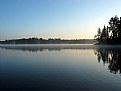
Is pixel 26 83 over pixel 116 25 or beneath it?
beneath

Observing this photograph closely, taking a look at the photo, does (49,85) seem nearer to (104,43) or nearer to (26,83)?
(26,83)

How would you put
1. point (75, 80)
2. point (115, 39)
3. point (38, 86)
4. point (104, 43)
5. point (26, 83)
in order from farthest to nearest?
point (104, 43) → point (115, 39) → point (75, 80) → point (26, 83) → point (38, 86)

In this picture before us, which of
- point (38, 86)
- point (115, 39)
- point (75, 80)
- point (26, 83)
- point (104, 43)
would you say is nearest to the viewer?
point (38, 86)

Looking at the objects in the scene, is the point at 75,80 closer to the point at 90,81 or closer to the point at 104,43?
the point at 90,81

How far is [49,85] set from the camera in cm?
2130

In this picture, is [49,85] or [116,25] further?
[116,25]

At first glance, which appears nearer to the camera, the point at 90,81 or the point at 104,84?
the point at 104,84

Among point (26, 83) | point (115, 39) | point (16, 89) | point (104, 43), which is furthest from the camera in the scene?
point (104, 43)

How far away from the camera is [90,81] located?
923 inches

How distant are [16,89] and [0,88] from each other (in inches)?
65.8

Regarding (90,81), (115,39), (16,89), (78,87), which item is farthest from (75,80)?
(115,39)

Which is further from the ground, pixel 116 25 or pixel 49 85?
pixel 116 25

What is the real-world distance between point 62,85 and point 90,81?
3.76 m

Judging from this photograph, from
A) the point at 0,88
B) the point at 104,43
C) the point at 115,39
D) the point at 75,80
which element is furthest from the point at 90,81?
the point at 104,43
